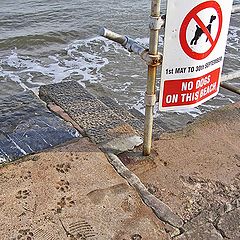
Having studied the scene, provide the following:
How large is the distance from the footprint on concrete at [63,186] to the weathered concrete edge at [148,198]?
33 centimetres

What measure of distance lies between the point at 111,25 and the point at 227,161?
6.34m

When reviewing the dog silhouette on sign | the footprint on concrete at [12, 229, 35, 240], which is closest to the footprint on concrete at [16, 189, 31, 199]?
the footprint on concrete at [12, 229, 35, 240]

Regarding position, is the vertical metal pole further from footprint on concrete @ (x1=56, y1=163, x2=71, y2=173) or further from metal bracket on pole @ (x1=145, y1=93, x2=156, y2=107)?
footprint on concrete @ (x1=56, y1=163, x2=71, y2=173)

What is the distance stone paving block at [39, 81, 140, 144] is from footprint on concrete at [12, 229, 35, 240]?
867 millimetres

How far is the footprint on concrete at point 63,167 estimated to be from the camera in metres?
2.45

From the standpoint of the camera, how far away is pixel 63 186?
2330 millimetres

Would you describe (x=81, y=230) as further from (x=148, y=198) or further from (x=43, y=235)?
(x=148, y=198)

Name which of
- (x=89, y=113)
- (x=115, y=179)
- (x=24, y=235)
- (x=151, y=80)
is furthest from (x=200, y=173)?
(x=24, y=235)

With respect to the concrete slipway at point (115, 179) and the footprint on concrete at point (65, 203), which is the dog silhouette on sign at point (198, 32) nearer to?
the concrete slipway at point (115, 179)

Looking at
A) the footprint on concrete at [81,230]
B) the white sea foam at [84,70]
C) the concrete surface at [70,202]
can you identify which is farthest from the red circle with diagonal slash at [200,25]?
the white sea foam at [84,70]

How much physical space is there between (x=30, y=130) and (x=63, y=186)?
735 millimetres

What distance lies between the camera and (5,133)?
2910 mm

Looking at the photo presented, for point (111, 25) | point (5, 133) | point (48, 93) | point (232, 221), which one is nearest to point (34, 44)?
point (111, 25)

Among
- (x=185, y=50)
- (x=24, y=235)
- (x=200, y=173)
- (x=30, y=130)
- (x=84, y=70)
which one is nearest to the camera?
(x=24, y=235)
